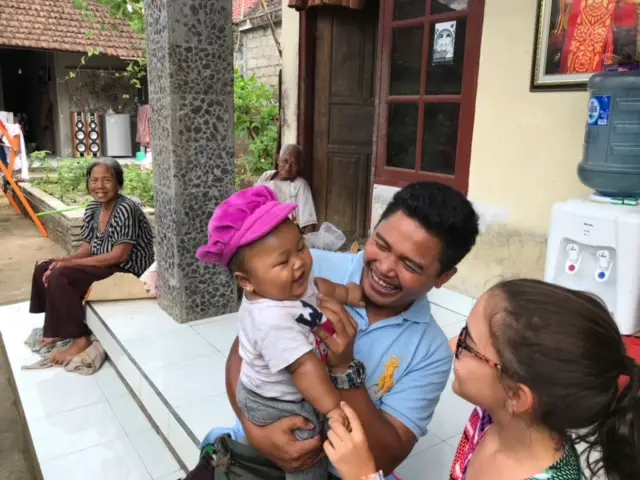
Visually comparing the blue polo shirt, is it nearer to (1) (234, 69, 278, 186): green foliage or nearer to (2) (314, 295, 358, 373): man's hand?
(2) (314, 295, 358, 373): man's hand

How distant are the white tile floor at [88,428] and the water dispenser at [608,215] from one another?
7.37 feet

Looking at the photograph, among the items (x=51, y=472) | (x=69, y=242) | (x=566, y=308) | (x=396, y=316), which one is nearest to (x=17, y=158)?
(x=69, y=242)

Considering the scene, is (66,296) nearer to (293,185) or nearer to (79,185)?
(293,185)

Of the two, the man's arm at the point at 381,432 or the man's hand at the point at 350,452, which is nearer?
the man's hand at the point at 350,452

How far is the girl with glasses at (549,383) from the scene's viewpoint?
875mm

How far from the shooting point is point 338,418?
3.66ft

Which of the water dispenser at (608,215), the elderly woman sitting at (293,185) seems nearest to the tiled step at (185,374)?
the water dispenser at (608,215)

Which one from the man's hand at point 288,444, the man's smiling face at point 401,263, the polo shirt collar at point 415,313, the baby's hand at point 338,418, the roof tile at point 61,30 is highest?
the roof tile at point 61,30

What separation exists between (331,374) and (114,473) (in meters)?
1.75

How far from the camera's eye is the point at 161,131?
3277mm

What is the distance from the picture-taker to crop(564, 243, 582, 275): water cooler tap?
2828 mm

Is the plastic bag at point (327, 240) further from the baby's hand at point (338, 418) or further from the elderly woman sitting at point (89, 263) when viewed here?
the baby's hand at point (338, 418)

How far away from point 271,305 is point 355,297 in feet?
0.98

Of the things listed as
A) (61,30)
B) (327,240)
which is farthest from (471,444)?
(61,30)
